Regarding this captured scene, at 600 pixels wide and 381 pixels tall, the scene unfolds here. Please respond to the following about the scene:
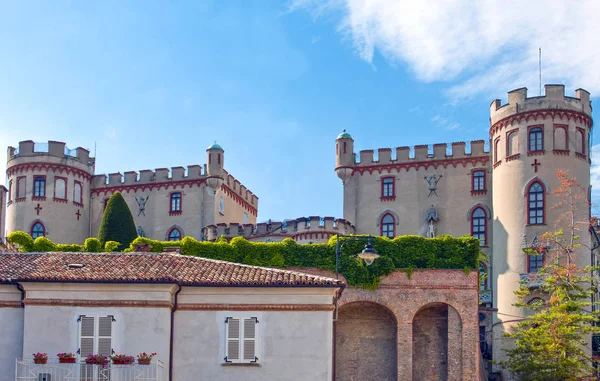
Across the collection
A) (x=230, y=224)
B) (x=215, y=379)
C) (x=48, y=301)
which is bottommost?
(x=215, y=379)

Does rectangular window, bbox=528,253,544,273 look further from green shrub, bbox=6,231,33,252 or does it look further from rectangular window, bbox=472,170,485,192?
green shrub, bbox=6,231,33,252

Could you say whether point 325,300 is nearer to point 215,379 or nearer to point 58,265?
point 215,379

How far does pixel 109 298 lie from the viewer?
36.3 metres

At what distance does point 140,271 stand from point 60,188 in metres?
39.4

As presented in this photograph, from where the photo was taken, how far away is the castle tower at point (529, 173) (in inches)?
2448

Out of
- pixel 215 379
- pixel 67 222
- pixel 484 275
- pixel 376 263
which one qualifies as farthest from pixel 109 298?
pixel 67 222

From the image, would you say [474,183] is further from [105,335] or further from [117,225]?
[105,335]

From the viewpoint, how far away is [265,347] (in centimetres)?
3616

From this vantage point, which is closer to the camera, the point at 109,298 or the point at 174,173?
the point at 109,298

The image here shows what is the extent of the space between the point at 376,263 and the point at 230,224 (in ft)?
73.9

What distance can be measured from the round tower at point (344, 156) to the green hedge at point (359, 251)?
18872mm

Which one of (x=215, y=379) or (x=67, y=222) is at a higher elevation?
(x=67, y=222)

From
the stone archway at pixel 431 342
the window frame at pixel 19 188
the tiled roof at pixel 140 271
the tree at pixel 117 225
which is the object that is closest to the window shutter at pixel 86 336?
the tiled roof at pixel 140 271

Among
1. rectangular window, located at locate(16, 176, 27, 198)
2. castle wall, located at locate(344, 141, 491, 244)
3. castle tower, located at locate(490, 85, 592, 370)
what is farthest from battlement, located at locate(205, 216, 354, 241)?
rectangular window, located at locate(16, 176, 27, 198)
